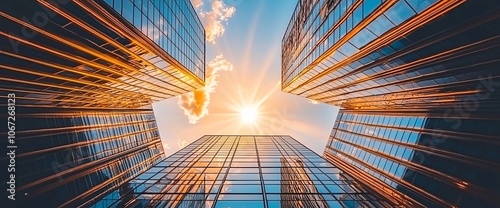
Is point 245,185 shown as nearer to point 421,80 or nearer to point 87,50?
point 87,50

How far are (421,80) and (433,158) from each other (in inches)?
330

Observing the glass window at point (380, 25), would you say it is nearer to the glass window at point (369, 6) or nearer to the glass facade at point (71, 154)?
the glass window at point (369, 6)

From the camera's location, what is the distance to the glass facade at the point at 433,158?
73.1 ft

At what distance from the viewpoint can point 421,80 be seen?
27.3 metres

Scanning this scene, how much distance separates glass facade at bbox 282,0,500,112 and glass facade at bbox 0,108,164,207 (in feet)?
92.3

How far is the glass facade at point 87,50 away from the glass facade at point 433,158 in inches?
1087

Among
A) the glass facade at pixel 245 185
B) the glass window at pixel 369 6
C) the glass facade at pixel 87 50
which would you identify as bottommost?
the glass facade at pixel 245 185

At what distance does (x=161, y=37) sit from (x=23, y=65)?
11880 mm

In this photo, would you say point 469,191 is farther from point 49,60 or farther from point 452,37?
point 49,60

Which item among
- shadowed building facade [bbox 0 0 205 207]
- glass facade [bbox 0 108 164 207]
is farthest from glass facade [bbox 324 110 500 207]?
glass facade [bbox 0 108 164 207]

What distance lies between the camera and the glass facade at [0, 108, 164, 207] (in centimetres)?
A: 2559

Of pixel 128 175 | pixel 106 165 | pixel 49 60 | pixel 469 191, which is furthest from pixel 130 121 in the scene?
pixel 469 191

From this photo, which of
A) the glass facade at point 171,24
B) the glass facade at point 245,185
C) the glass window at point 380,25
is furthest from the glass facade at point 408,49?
the glass facade at point 171,24

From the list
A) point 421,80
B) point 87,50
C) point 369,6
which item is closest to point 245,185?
point 87,50
